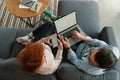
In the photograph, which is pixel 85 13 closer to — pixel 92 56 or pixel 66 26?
pixel 66 26

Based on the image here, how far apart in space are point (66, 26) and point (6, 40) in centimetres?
60

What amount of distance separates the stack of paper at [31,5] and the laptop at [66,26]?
397 mm

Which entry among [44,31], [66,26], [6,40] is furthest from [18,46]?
[66,26]

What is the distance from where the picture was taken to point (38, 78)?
1646 millimetres

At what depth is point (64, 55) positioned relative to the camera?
2.01 m

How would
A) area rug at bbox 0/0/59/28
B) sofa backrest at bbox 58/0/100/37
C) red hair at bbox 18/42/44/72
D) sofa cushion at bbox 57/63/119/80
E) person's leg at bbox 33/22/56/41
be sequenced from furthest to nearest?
area rug at bbox 0/0/59/28, sofa backrest at bbox 58/0/100/37, person's leg at bbox 33/22/56/41, sofa cushion at bbox 57/63/119/80, red hair at bbox 18/42/44/72

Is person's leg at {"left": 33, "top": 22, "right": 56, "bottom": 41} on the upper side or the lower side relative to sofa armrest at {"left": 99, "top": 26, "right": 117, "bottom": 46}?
lower

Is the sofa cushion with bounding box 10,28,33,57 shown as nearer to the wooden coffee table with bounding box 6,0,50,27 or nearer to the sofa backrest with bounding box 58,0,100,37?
the wooden coffee table with bounding box 6,0,50,27

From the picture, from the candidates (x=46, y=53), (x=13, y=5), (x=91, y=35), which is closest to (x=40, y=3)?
(x=13, y=5)

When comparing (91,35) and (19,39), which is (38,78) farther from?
(91,35)

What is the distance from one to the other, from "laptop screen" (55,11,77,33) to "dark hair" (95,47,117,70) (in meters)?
0.47

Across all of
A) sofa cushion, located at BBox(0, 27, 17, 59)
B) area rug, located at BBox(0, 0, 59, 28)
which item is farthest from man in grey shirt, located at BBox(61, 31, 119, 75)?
area rug, located at BBox(0, 0, 59, 28)

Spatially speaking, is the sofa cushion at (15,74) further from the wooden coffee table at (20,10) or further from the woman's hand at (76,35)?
the wooden coffee table at (20,10)

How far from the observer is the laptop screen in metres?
1.90
